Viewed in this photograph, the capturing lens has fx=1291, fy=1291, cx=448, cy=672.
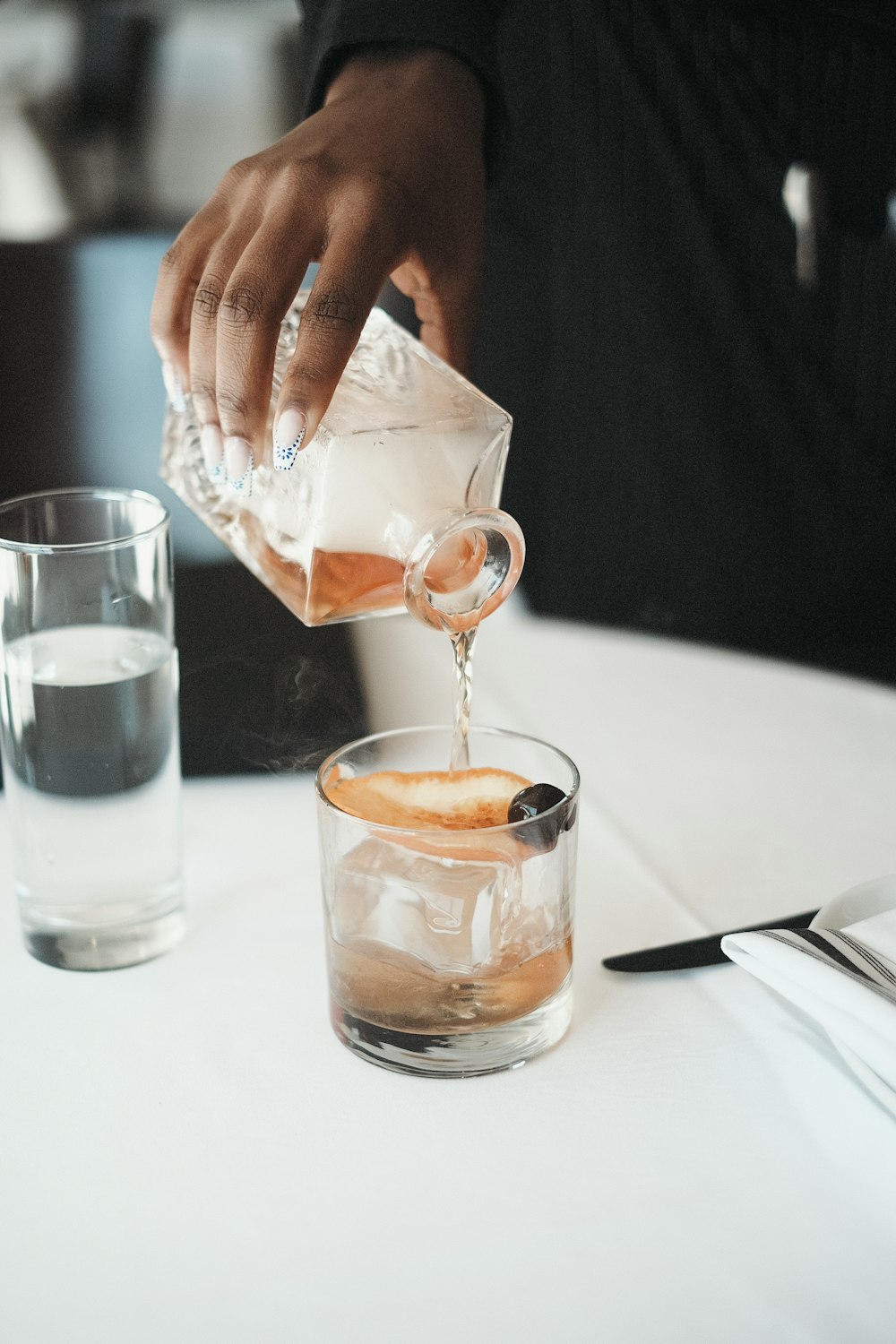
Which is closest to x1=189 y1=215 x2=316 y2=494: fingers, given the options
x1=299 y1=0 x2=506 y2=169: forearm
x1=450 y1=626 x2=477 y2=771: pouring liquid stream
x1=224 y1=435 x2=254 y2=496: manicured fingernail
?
x1=224 y1=435 x2=254 y2=496: manicured fingernail

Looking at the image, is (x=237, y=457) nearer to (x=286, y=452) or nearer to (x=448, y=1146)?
(x=286, y=452)

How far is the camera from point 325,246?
58 cm

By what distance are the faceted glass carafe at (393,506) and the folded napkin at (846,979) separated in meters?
0.16

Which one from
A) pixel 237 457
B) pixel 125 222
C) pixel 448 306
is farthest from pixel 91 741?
pixel 125 222

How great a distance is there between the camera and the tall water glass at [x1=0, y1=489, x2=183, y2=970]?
1.71ft

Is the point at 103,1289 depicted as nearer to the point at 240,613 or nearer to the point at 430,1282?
the point at 430,1282

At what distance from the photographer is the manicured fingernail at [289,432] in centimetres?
48

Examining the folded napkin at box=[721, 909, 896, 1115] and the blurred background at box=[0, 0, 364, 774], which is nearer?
the folded napkin at box=[721, 909, 896, 1115]

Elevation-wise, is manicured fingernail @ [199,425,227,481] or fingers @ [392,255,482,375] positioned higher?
fingers @ [392,255,482,375]

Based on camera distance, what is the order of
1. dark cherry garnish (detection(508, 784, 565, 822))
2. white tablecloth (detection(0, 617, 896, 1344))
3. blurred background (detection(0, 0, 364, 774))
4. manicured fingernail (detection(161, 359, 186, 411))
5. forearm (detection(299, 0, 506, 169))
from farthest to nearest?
blurred background (detection(0, 0, 364, 774))
forearm (detection(299, 0, 506, 169))
manicured fingernail (detection(161, 359, 186, 411))
dark cherry garnish (detection(508, 784, 565, 822))
white tablecloth (detection(0, 617, 896, 1344))

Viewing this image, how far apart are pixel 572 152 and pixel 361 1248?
1.00 meters

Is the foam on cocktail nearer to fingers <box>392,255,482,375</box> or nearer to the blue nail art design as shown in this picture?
the blue nail art design

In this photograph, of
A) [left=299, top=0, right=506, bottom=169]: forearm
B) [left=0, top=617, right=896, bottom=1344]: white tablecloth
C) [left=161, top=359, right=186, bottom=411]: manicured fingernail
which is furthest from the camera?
[left=299, top=0, right=506, bottom=169]: forearm

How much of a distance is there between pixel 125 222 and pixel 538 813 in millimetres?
674
